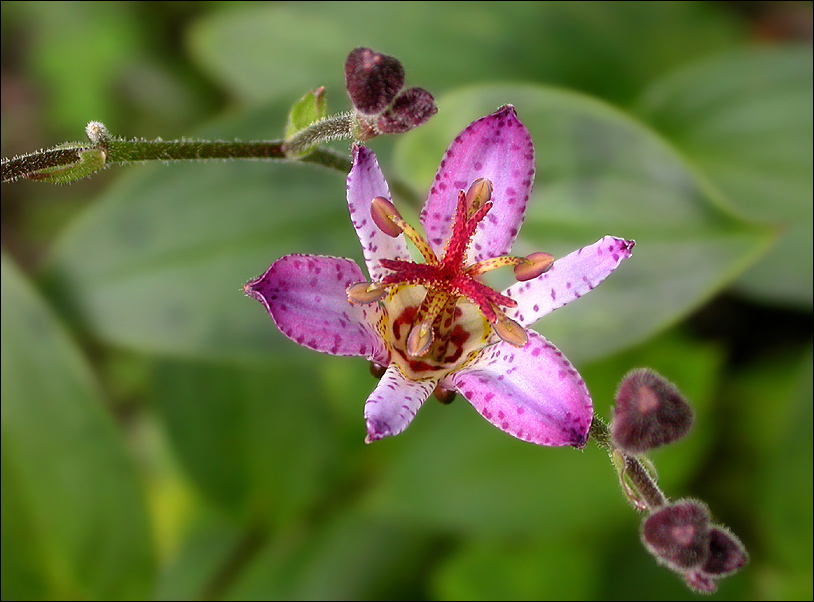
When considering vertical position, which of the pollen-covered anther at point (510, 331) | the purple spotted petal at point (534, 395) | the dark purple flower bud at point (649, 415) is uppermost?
the pollen-covered anther at point (510, 331)

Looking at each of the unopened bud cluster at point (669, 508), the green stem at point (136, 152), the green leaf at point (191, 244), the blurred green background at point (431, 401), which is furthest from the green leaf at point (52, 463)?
the unopened bud cluster at point (669, 508)

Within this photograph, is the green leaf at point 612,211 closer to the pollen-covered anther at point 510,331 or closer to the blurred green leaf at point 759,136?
the blurred green leaf at point 759,136

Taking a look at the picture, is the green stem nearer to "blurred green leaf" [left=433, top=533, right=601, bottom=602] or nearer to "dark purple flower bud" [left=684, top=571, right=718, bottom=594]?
"dark purple flower bud" [left=684, top=571, right=718, bottom=594]

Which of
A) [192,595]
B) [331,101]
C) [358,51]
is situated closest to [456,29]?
[331,101]

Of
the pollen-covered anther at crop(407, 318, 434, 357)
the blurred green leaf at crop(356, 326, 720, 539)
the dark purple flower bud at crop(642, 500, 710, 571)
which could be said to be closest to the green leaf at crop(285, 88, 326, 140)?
the pollen-covered anther at crop(407, 318, 434, 357)

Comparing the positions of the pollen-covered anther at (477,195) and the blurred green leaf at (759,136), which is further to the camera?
the blurred green leaf at (759,136)

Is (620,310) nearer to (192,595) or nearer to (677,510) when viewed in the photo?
(677,510)
